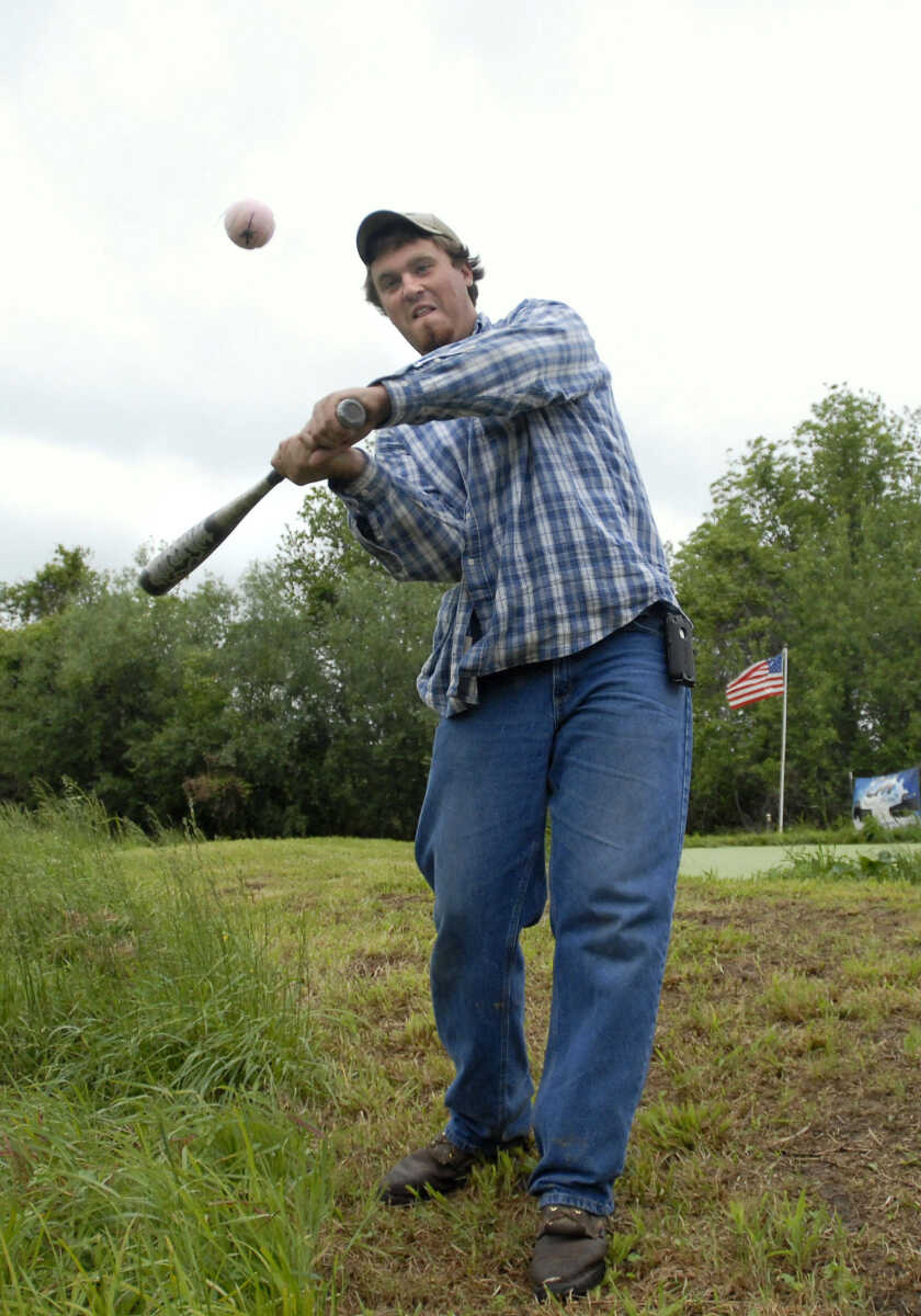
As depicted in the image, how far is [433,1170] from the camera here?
2.34m

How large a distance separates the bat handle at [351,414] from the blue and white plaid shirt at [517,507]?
0.23ft

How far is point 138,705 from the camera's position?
93.0 feet

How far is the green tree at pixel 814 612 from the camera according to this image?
27.1 m

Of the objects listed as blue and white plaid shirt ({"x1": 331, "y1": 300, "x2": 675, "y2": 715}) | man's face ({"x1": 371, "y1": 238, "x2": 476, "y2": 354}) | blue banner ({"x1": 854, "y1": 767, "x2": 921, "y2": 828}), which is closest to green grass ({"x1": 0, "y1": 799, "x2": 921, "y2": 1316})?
blue and white plaid shirt ({"x1": 331, "y1": 300, "x2": 675, "y2": 715})

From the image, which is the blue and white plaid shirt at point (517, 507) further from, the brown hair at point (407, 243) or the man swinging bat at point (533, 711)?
the brown hair at point (407, 243)

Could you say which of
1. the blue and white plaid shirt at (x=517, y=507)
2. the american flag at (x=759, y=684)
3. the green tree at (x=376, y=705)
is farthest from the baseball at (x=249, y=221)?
the green tree at (x=376, y=705)

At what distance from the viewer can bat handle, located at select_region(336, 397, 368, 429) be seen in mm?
1992

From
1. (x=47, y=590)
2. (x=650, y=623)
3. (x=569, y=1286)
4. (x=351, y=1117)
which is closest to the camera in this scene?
(x=569, y=1286)

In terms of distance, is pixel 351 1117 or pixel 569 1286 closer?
pixel 569 1286

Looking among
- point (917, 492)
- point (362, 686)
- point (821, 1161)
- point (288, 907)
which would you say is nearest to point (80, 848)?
point (288, 907)

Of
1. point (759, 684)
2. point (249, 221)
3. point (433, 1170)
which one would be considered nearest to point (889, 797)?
point (759, 684)

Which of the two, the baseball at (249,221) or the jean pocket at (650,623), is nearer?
the jean pocket at (650,623)

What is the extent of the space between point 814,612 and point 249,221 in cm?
2629

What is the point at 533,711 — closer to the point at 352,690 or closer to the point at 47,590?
the point at 352,690
